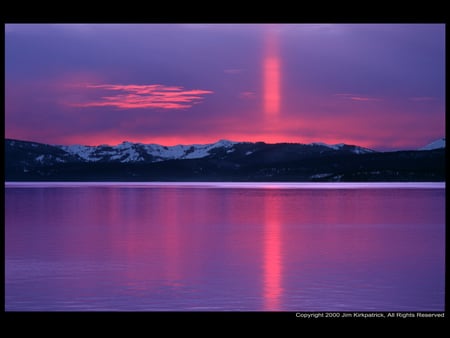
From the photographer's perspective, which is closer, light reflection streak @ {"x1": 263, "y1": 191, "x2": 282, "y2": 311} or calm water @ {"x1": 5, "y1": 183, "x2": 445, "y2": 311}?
calm water @ {"x1": 5, "y1": 183, "x2": 445, "y2": 311}

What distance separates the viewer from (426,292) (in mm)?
18547

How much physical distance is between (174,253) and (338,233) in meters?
11.6

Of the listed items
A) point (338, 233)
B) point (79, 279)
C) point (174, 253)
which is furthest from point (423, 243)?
point (79, 279)

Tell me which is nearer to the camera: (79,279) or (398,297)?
(398,297)

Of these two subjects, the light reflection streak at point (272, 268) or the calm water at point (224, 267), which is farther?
the light reflection streak at point (272, 268)

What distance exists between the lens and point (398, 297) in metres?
17.8

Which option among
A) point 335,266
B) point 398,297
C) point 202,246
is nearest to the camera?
point 398,297
